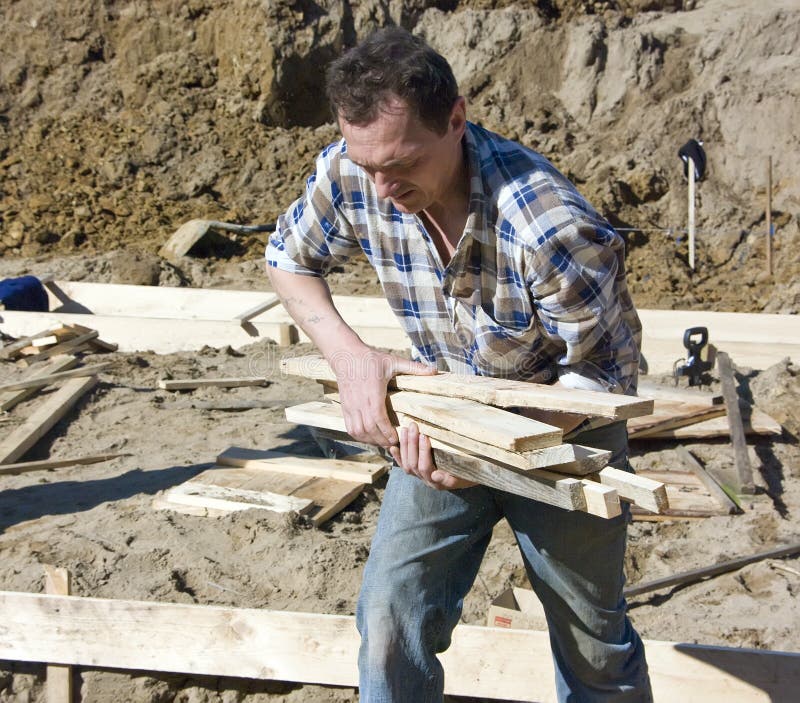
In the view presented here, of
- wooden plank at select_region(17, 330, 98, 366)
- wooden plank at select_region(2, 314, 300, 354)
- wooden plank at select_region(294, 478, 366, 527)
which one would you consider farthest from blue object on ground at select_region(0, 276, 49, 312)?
wooden plank at select_region(294, 478, 366, 527)

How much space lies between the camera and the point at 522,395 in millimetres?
2053

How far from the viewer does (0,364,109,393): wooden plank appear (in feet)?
20.7

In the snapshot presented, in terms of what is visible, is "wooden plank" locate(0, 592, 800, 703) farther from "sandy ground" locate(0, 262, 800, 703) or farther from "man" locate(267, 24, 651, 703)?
"man" locate(267, 24, 651, 703)

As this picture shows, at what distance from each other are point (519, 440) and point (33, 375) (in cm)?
579

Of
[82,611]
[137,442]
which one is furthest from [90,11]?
[82,611]

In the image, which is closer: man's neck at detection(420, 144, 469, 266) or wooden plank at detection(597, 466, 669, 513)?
wooden plank at detection(597, 466, 669, 513)

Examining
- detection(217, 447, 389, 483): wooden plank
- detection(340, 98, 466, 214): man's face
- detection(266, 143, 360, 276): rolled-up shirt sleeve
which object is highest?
detection(340, 98, 466, 214): man's face

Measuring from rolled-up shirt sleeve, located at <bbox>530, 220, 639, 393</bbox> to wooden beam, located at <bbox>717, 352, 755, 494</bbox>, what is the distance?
115 inches

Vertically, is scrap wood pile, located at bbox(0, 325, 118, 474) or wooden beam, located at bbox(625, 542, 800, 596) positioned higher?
wooden beam, located at bbox(625, 542, 800, 596)

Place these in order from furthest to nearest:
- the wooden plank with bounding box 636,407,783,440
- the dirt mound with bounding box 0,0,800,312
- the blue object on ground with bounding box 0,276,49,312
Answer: the dirt mound with bounding box 0,0,800,312, the blue object on ground with bounding box 0,276,49,312, the wooden plank with bounding box 636,407,783,440

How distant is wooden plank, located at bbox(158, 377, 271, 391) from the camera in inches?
257

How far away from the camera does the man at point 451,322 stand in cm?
197

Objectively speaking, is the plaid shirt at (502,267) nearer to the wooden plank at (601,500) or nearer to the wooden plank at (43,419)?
the wooden plank at (601,500)

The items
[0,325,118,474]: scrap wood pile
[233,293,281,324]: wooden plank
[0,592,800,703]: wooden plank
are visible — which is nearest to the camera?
[0,592,800,703]: wooden plank
